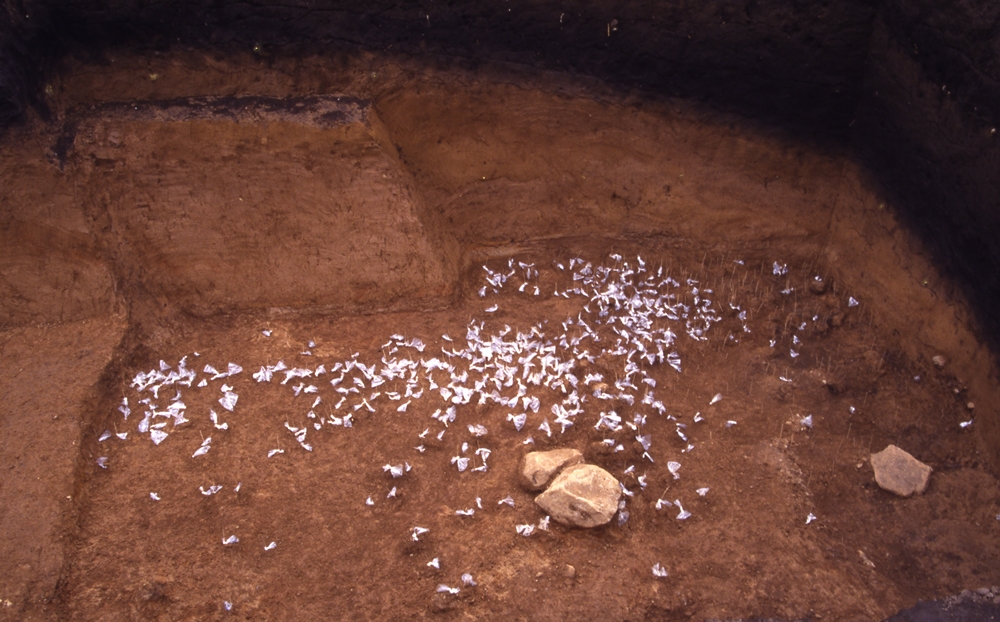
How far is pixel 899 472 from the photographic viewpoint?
13.8ft

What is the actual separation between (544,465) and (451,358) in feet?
3.95

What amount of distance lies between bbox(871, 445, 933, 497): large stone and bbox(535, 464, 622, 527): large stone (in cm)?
164

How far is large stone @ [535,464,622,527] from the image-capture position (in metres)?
3.80

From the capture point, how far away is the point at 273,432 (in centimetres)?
443

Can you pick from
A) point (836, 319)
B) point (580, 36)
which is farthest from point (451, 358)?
point (836, 319)

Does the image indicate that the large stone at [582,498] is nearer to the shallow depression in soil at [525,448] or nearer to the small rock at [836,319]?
the shallow depression in soil at [525,448]

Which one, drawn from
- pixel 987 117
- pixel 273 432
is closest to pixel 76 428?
pixel 273 432

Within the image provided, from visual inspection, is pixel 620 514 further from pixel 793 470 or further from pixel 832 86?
pixel 832 86

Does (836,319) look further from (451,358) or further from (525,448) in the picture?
(451,358)

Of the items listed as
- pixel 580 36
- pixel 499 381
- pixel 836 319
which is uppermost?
pixel 580 36

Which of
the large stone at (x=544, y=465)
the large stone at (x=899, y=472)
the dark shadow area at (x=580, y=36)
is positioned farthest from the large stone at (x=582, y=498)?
the dark shadow area at (x=580, y=36)

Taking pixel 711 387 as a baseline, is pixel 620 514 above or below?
below

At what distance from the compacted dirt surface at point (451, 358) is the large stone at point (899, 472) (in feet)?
0.25

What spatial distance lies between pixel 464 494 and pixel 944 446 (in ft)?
9.93
